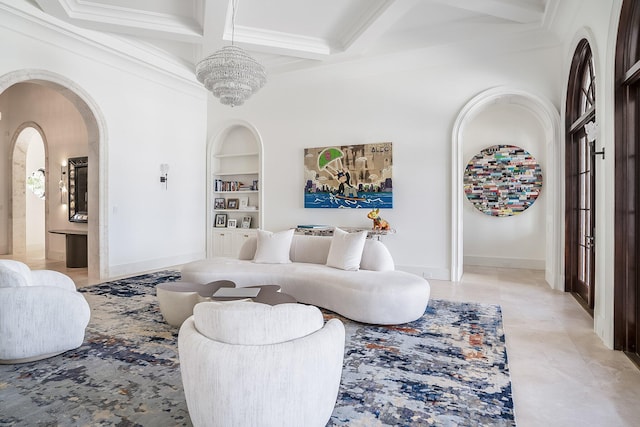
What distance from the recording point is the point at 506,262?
7371 millimetres

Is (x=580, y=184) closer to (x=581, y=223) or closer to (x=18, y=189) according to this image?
(x=581, y=223)

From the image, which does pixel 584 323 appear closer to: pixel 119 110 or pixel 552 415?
pixel 552 415

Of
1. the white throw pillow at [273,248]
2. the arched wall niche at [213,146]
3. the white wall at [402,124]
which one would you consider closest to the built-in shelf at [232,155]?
the arched wall niche at [213,146]

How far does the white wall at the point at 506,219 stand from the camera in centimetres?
716

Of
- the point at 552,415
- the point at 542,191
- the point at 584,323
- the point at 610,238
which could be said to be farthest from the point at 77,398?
the point at 542,191

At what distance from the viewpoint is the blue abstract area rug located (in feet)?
7.06

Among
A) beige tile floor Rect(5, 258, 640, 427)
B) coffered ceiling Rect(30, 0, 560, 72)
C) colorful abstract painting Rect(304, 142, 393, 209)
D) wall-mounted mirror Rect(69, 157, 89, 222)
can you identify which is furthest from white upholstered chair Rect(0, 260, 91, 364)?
wall-mounted mirror Rect(69, 157, 89, 222)

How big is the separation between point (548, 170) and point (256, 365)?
5759 mm

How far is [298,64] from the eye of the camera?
264 inches

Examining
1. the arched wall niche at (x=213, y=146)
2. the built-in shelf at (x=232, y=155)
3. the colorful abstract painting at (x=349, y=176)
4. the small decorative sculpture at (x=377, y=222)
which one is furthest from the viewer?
the arched wall niche at (x=213, y=146)

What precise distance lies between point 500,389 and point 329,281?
6.71ft

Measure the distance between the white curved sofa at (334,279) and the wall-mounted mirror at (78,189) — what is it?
14.2 feet

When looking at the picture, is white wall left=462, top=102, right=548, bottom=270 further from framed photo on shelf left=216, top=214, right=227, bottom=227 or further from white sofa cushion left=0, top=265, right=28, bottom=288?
white sofa cushion left=0, top=265, right=28, bottom=288

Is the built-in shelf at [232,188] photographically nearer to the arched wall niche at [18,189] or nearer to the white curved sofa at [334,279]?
the white curved sofa at [334,279]
